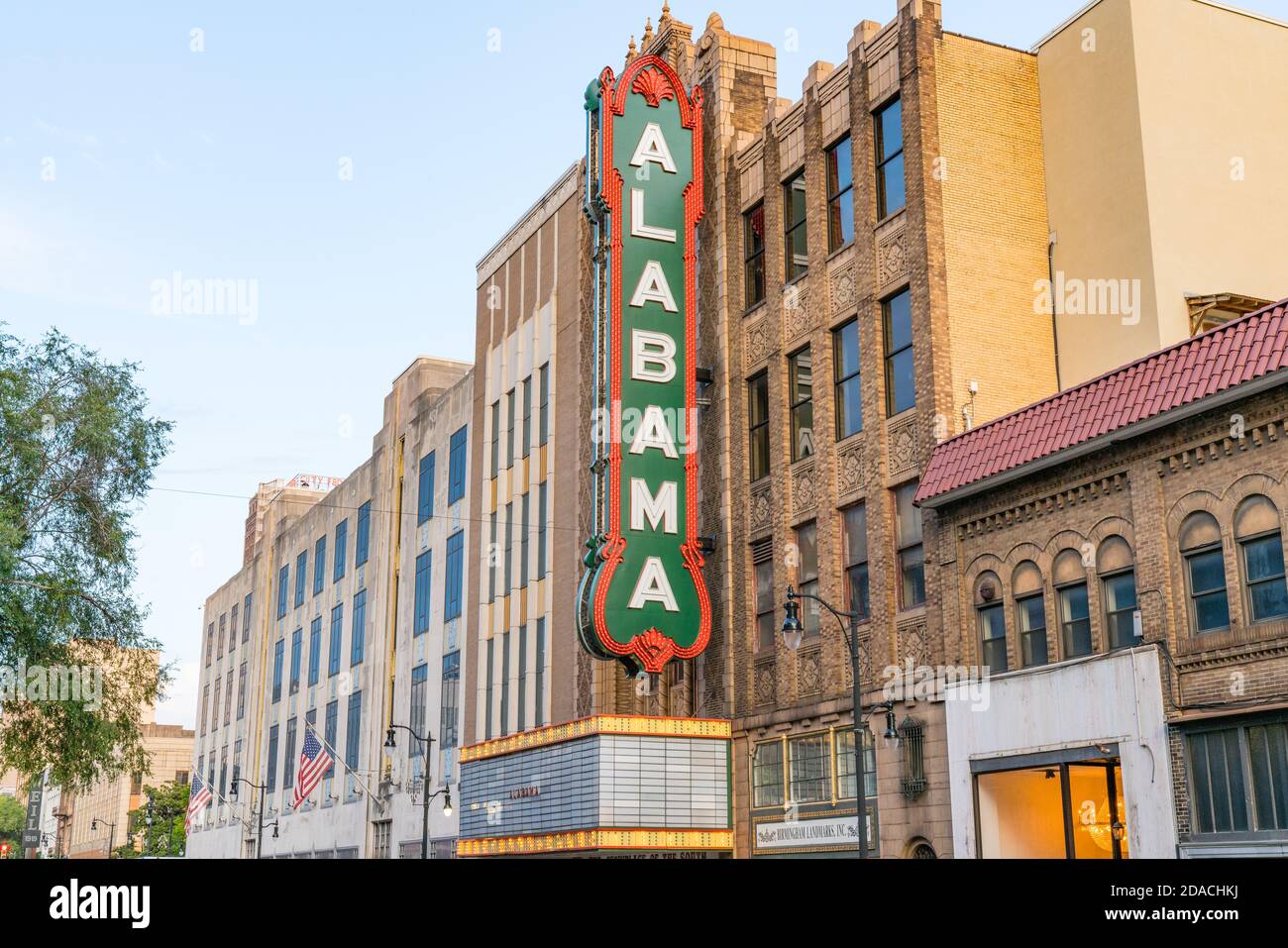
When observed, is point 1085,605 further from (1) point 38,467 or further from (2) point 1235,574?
(1) point 38,467

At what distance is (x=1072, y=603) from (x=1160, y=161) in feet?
35.2

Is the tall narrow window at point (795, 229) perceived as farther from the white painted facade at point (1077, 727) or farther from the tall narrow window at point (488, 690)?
the tall narrow window at point (488, 690)

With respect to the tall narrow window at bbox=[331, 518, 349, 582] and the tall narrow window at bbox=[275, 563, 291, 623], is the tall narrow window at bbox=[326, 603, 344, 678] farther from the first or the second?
the tall narrow window at bbox=[275, 563, 291, 623]

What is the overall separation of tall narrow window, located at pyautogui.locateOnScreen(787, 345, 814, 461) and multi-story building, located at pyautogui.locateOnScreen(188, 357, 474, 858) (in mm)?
22238

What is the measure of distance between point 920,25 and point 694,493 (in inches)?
513

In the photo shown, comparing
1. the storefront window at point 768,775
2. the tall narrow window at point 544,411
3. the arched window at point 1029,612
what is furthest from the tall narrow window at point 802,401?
the tall narrow window at point 544,411

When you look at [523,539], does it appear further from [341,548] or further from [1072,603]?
[341,548]

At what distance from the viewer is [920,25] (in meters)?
31.8

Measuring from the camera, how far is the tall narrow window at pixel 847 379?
33219 mm

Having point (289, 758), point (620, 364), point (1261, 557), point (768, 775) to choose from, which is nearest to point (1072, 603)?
point (1261, 557)

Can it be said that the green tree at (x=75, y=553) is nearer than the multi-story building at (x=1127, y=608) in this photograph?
No

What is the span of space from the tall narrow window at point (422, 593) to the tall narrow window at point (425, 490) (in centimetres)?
180

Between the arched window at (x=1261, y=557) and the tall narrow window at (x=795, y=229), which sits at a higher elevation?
the tall narrow window at (x=795, y=229)

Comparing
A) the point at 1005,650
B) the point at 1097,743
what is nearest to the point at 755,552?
the point at 1005,650
